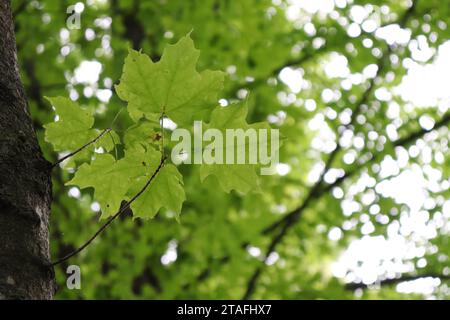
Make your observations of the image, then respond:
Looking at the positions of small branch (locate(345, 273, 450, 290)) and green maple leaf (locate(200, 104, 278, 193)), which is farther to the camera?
small branch (locate(345, 273, 450, 290))

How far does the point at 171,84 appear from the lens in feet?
3.07

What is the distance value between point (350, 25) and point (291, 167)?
1875 millimetres

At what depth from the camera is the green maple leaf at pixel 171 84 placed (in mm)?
917

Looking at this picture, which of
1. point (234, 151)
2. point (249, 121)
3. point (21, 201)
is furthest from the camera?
point (249, 121)

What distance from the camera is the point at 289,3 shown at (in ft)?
16.8

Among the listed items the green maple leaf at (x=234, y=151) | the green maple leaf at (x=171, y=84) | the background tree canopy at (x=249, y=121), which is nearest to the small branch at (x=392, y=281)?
the background tree canopy at (x=249, y=121)

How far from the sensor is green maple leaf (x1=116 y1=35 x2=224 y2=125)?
92 centimetres

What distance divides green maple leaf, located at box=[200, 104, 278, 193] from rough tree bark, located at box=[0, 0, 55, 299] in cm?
32

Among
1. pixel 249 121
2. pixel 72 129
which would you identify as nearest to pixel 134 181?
pixel 72 129

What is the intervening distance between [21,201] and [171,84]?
33cm

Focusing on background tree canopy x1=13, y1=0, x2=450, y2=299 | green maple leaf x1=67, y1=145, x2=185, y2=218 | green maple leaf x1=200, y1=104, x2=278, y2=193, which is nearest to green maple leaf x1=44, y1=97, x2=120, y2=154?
green maple leaf x1=67, y1=145, x2=185, y2=218

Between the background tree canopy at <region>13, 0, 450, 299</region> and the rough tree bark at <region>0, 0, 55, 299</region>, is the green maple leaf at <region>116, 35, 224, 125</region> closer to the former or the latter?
the rough tree bark at <region>0, 0, 55, 299</region>

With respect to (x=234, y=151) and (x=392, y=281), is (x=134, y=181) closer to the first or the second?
(x=234, y=151)
